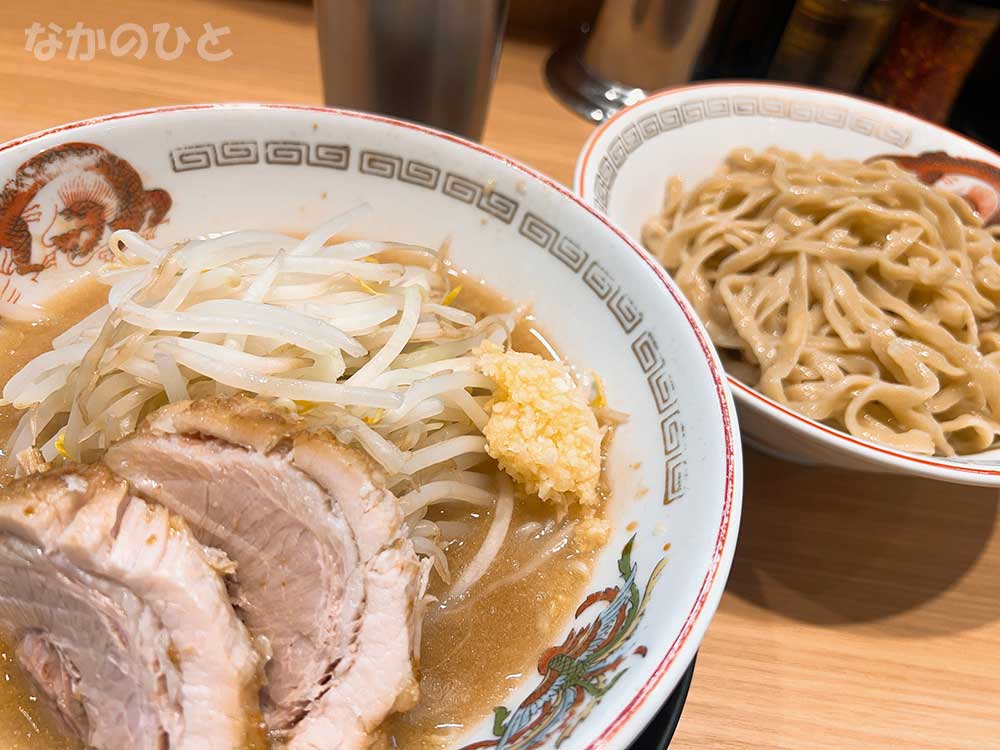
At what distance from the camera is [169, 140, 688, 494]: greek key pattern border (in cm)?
150

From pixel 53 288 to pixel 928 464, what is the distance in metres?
1.89

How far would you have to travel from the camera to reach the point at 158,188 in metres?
1.61

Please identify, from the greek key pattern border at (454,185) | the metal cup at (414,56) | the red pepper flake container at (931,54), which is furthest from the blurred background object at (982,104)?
the greek key pattern border at (454,185)

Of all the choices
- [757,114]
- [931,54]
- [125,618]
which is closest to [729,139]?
[757,114]

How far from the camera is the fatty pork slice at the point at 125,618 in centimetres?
94

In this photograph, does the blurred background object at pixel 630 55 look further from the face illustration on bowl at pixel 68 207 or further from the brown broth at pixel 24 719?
the brown broth at pixel 24 719

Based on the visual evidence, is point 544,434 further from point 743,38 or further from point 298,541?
point 743,38

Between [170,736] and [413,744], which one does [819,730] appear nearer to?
[413,744]

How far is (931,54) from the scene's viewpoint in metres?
2.65

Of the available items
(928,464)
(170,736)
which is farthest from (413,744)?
(928,464)

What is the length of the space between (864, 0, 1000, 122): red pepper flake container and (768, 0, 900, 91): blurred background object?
0.07 meters

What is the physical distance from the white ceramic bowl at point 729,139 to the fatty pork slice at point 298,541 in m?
1.01

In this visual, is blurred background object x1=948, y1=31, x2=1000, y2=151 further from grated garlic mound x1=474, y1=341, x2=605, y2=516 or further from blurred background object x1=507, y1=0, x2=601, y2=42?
grated garlic mound x1=474, y1=341, x2=605, y2=516

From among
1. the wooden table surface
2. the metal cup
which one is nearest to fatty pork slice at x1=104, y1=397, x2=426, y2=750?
the wooden table surface
